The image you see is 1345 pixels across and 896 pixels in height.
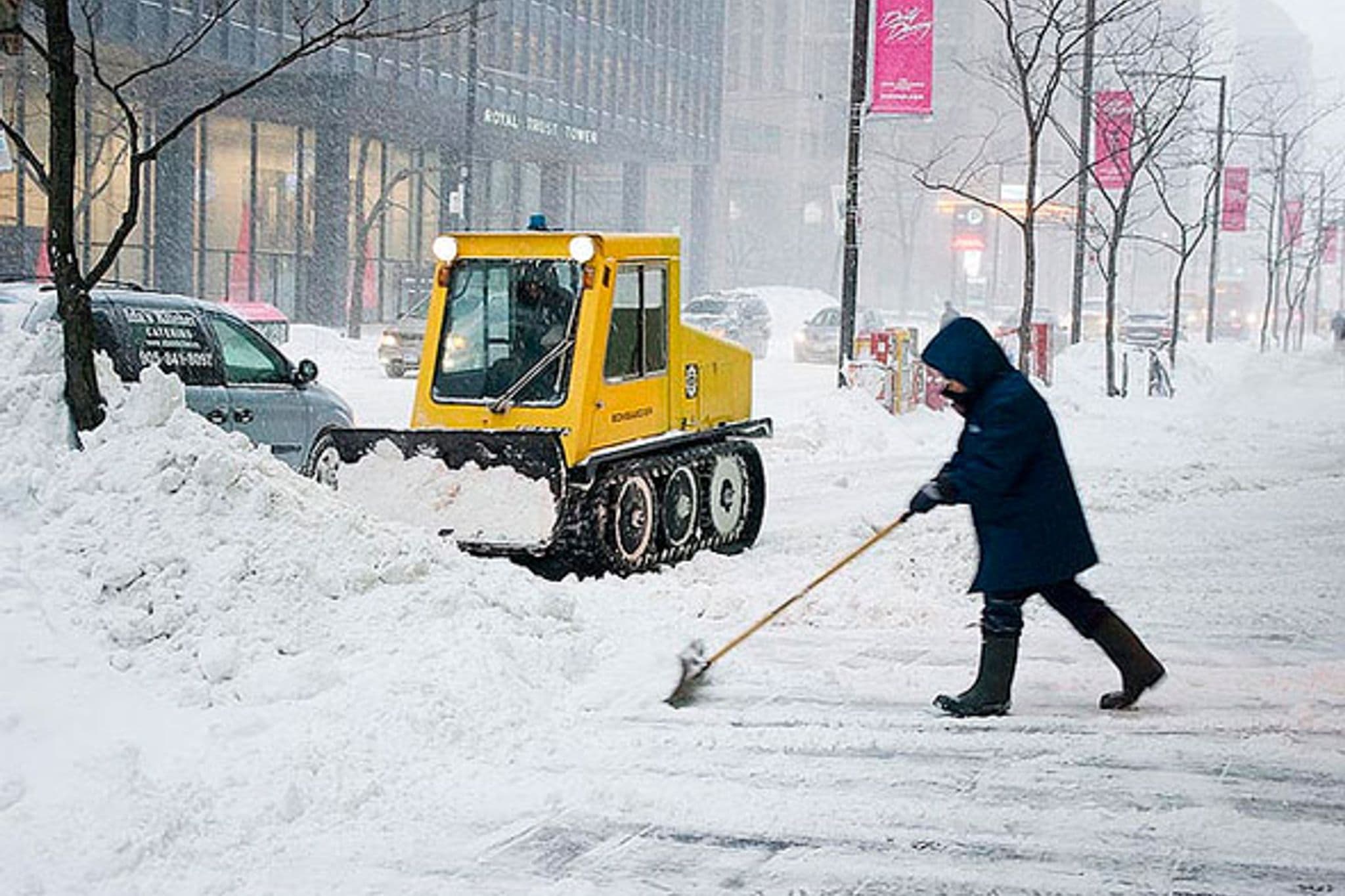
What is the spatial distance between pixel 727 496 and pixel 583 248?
8.39 feet

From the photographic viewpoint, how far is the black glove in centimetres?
743

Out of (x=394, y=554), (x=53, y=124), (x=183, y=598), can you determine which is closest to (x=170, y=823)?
(x=183, y=598)

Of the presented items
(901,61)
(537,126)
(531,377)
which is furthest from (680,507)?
(537,126)

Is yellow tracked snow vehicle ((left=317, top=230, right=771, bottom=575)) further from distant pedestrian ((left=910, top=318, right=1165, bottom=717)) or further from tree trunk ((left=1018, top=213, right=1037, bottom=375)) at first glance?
tree trunk ((left=1018, top=213, right=1037, bottom=375))

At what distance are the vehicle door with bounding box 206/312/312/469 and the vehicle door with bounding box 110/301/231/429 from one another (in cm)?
14

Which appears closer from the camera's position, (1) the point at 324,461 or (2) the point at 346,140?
(1) the point at 324,461

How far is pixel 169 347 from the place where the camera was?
11.9 meters

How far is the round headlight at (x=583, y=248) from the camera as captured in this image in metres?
11.3

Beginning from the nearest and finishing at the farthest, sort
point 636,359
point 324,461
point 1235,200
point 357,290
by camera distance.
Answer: point 324,461 < point 636,359 < point 357,290 < point 1235,200

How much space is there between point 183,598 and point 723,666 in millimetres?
2643

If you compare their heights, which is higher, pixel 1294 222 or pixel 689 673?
pixel 1294 222

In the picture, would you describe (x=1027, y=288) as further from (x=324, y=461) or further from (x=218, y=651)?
(x=218, y=651)

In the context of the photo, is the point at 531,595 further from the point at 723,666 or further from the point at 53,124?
the point at 53,124

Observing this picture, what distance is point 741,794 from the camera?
6434 millimetres
